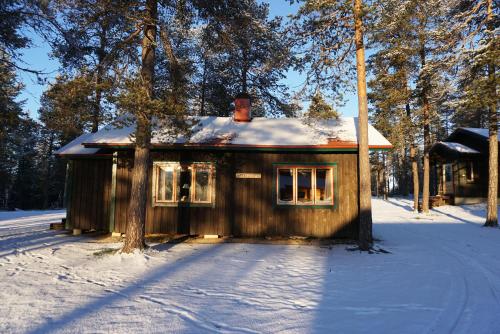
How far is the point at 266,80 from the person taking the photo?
20.5m

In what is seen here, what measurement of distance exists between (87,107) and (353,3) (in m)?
7.47

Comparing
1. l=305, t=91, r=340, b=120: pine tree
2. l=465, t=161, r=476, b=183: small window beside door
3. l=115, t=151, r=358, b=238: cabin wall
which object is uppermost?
l=305, t=91, r=340, b=120: pine tree

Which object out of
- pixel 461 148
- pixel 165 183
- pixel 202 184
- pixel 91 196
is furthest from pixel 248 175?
pixel 461 148

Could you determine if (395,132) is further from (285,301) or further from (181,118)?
(285,301)

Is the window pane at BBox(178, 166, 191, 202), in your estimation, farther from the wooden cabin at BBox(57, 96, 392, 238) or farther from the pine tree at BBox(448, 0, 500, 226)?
the pine tree at BBox(448, 0, 500, 226)

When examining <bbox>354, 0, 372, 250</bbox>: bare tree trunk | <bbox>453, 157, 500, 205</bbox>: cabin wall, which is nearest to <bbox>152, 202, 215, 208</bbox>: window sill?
<bbox>354, 0, 372, 250</bbox>: bare tree trunk

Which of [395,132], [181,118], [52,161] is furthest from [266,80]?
[52,161]

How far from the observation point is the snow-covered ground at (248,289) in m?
3.93

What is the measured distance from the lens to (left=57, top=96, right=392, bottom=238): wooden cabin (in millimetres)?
10469

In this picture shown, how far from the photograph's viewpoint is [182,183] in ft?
36.0

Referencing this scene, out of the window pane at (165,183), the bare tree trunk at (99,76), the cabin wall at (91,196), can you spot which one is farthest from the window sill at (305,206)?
the cabin wall at (91,196)

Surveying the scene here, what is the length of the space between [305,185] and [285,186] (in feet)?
2.09

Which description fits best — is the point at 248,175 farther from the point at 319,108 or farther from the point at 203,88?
the point at 203,88

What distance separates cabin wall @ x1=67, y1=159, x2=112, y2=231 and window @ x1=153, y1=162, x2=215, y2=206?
6.99 feet
